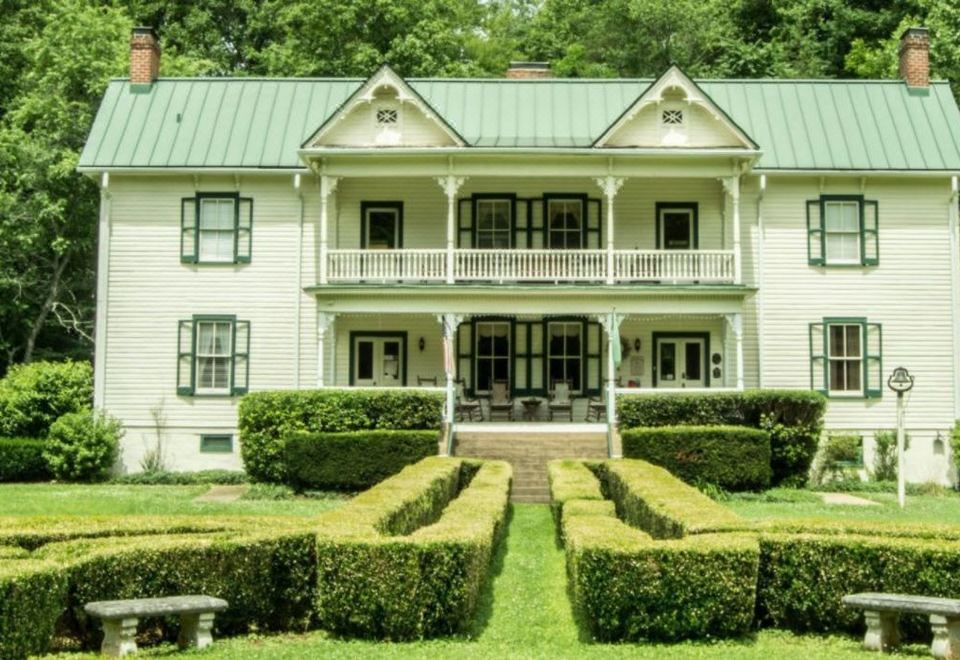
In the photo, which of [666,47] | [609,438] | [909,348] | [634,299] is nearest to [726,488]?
[609,438]

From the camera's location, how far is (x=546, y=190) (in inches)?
1138

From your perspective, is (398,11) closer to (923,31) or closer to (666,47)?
(666,47)

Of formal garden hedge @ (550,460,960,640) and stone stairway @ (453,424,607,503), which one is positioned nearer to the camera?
formal garden hedge @ (550,460,960,640)

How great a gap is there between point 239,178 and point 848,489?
15910 mm

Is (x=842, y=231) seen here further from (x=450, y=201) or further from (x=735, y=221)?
(x=450, y=201)

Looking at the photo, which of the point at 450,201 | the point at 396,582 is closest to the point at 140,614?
the point at 396,582

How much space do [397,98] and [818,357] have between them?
38.5 feet

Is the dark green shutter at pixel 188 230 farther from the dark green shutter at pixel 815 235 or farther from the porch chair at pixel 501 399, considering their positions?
the dark green shutter at pixel 815 235

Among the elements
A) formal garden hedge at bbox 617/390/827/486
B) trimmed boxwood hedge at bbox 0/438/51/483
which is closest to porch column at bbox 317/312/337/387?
trimmed boxwood hedge at bbox 0/438/51/483

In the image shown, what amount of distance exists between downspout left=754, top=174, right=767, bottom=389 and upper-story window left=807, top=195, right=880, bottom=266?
3.74 feet

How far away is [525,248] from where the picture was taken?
1135 inches

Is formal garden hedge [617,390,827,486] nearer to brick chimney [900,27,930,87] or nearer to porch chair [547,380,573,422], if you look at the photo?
porch chair [547,380,573,422]

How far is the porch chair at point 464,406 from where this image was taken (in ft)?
87.4

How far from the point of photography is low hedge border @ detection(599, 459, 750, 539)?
12016 millimetres
